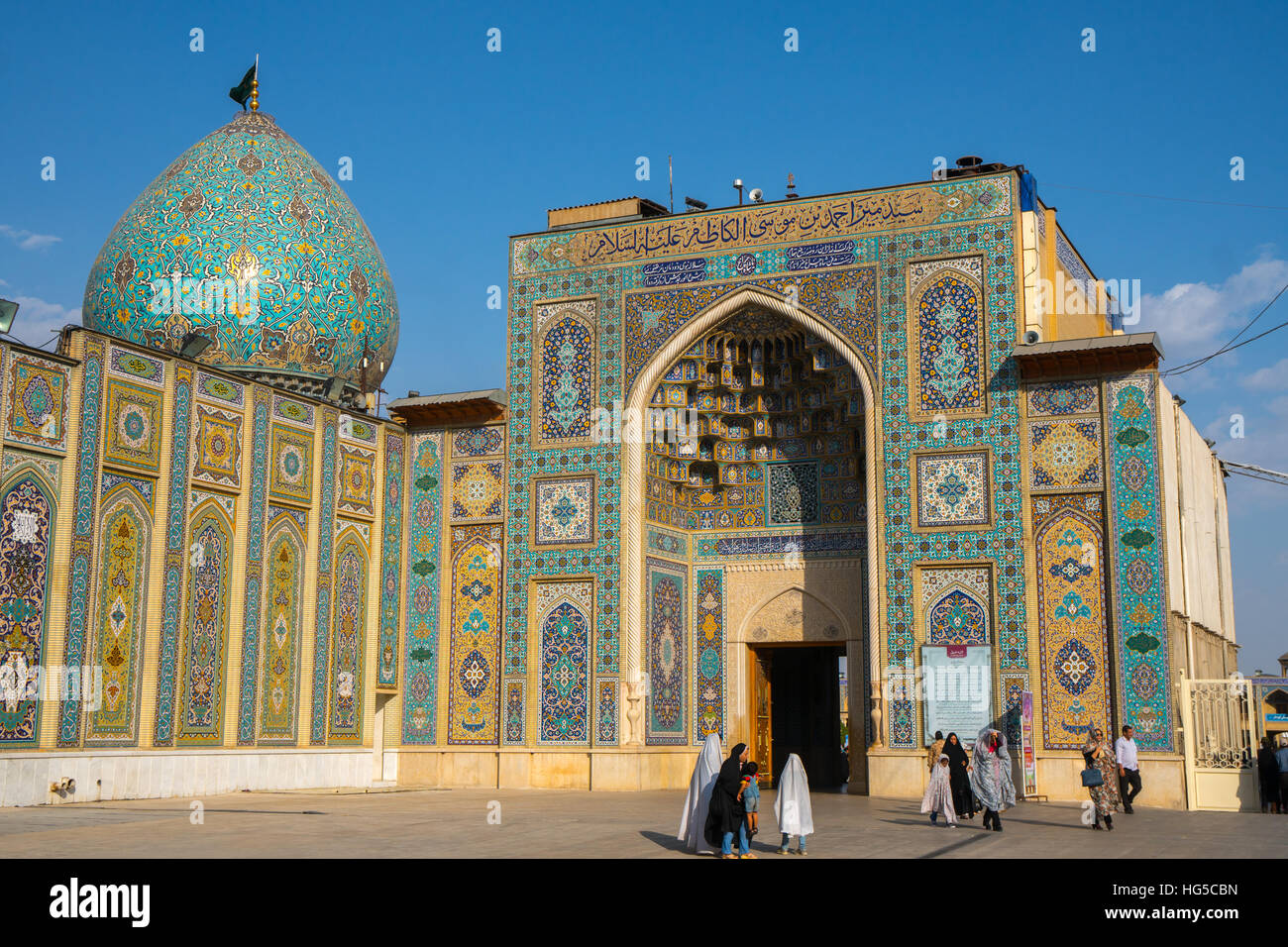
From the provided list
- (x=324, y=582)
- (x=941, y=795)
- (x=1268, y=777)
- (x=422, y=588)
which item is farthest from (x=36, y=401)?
(x=1268, y=777)

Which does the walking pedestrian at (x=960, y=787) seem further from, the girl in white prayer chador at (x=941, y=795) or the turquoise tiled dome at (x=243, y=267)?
the turquoise tiled dome at (x=243, y=267)

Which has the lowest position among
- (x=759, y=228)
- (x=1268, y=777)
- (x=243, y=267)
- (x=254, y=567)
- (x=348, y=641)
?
(x=1268, y=777)

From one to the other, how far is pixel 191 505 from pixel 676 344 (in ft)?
21.8

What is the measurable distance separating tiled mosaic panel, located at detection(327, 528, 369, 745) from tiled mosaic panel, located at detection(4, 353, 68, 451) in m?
4.62

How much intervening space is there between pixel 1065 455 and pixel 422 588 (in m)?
8.72

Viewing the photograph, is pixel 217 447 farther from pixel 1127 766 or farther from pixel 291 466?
pixel 1127 766

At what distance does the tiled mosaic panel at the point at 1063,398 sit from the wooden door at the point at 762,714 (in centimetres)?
541

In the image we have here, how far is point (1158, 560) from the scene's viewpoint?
16.3 metres

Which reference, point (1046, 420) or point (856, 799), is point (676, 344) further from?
point (856, 799)

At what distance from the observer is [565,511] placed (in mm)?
19203

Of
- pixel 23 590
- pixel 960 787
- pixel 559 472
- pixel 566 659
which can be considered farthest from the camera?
pixel 559 472

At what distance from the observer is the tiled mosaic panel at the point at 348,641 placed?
719 inches

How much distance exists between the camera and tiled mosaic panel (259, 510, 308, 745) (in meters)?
17.1
